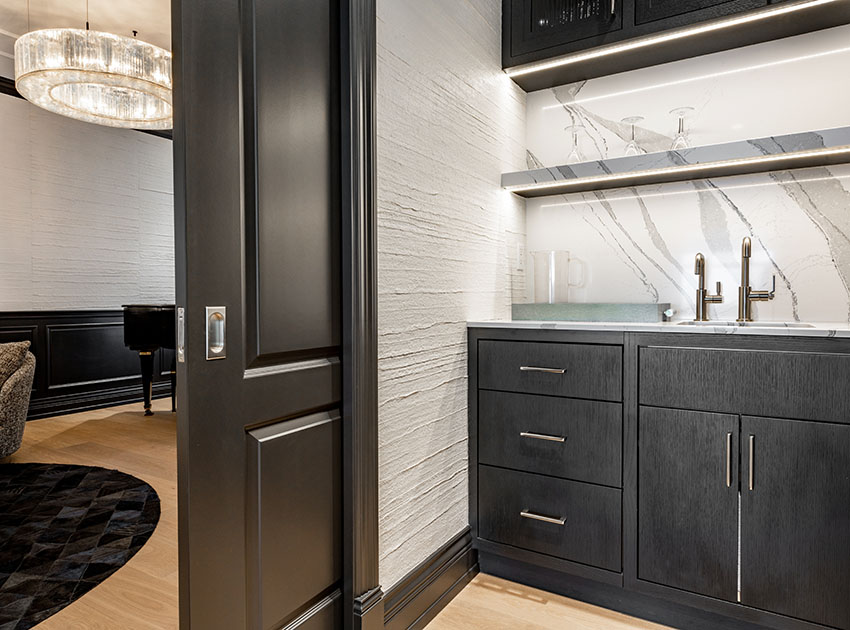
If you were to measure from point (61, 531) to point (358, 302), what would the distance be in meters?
1.87

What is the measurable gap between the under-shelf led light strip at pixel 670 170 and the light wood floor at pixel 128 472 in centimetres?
203

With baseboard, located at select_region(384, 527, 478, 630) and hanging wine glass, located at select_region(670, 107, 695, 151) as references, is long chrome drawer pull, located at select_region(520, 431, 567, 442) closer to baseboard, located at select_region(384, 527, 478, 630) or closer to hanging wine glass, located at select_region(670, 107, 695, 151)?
baseboard, located at select_region(384, 527, 478, 630)

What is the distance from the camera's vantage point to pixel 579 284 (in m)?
2.41

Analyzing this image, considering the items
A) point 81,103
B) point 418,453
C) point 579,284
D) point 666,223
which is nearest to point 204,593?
point 418,453

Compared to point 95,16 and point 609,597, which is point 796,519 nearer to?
point 609,597

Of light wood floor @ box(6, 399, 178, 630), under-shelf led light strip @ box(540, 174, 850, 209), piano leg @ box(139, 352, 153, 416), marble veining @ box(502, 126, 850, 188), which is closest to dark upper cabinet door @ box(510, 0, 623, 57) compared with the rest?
marble veining @ box(502, 126, 850, 188)

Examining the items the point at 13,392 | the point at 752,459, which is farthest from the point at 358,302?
the point at 13,392

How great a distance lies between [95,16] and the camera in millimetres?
3785

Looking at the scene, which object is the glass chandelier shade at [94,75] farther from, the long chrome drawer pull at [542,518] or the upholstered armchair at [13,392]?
the long chrome drawer pull at [542,518]

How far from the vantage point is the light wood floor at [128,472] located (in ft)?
5.67

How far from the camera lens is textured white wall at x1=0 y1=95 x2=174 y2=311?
4348mm

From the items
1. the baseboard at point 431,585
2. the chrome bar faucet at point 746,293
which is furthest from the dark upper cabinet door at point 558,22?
the baseboard at point 431,585

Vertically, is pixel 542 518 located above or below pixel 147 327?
below

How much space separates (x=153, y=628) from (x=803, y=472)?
1979 mm
